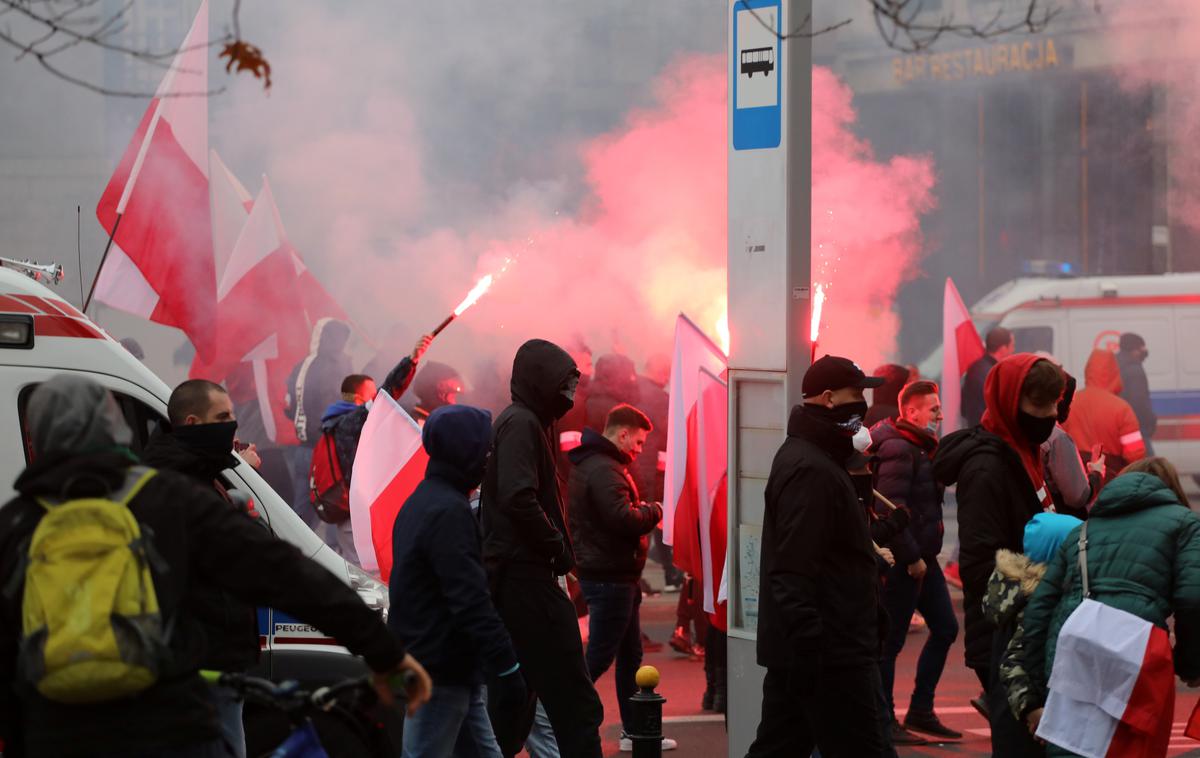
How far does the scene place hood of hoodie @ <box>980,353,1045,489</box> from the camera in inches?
204

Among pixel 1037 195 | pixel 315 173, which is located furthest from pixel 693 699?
pixel 1037 195

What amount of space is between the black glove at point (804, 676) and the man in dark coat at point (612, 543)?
7.37 feet

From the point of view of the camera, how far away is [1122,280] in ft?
48.9

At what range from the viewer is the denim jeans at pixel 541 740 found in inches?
221

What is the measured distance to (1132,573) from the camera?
4281 mm

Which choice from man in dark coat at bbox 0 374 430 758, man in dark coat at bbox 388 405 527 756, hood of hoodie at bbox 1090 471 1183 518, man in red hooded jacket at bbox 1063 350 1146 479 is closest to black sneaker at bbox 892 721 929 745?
man in dark coat at bbox 388 405 527 756

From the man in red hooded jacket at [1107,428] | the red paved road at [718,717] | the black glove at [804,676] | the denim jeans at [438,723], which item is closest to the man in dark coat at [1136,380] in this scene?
the man in red hooded jacket at [1107,428]

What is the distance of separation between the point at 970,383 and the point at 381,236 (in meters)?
6.51

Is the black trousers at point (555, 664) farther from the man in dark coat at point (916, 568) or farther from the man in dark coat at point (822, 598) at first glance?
the man in dark coat at point (916, 568)

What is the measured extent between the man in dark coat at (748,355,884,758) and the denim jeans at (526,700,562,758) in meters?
1.06

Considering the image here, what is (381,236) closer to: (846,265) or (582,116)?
(582,116)

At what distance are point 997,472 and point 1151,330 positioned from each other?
1042 centimetres

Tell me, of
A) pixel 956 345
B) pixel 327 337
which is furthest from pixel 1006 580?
pixel 327 337

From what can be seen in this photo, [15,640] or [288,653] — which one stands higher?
[15,640]
